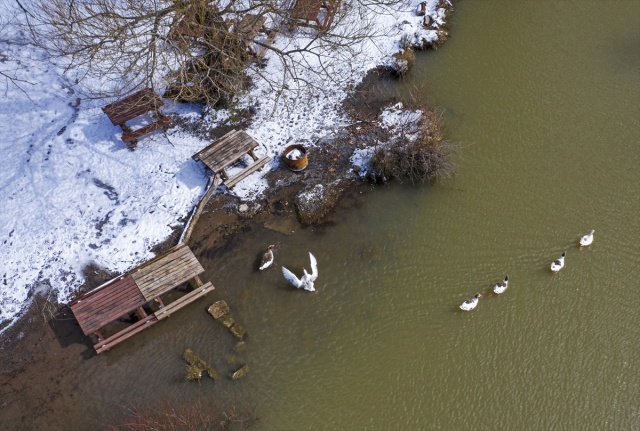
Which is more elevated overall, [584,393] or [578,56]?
[578,56]

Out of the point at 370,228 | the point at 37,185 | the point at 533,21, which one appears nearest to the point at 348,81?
the point at 370,228

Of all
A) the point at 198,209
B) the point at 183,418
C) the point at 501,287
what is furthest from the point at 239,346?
the point at 501,287

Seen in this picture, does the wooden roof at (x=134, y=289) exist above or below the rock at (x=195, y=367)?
above

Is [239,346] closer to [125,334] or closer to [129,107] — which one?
[125,334]

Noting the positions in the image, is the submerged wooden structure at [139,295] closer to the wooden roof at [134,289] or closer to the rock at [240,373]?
the wooden roof at [134,289]

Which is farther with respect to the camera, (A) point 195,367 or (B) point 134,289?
(B) point 134,289

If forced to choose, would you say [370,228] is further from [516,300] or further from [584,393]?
[584,393]

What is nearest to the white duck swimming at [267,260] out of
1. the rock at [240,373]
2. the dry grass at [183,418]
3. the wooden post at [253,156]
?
the rock at [240,373]
